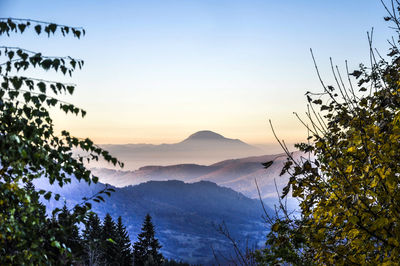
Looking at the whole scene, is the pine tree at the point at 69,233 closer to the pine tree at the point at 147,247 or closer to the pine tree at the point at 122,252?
the pine tree at the point at 122,252

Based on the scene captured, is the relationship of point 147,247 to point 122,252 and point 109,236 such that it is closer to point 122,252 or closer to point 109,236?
point 122,252

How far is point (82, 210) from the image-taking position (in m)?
4.88

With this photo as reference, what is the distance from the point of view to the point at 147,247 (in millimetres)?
60469

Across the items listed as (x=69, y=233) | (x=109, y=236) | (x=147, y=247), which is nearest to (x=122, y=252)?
(x=147, y=247)

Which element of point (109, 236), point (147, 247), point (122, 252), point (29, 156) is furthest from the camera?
point (147, 247)

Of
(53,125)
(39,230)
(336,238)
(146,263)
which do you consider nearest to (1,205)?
(39,230)

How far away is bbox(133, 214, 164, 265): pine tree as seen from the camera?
2329 inches

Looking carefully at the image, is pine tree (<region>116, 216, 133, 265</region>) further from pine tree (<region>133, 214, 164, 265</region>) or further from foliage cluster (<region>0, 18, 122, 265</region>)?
foliage cluster (<region>0, 18, 122, 265</region>)

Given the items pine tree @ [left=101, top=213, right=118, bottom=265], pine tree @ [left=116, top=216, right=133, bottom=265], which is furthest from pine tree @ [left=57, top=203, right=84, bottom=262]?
pine tree @ [left=116, top=216, right=133, bottom=265]

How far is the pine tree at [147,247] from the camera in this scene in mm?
59153

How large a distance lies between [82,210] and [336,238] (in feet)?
11.8

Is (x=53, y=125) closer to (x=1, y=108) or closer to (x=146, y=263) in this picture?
(x=1, y=108)

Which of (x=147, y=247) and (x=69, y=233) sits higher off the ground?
(x=69, y=233)

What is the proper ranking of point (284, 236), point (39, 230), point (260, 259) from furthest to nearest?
1. point (260, 259)
2. point (284, 236)
3. point (39, 230)
